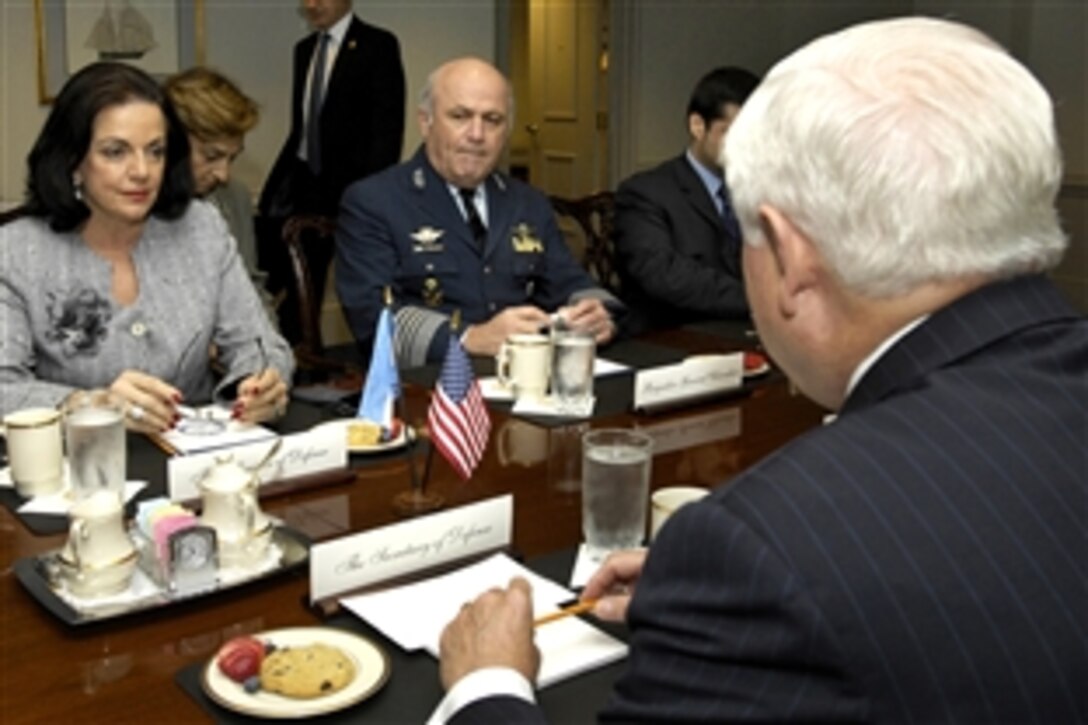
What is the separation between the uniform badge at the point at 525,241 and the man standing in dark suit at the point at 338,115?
1.79 meters

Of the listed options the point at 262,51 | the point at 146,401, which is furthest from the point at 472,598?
the point at 262,51

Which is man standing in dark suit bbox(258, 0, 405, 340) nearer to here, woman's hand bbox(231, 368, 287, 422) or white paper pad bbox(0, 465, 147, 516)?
woman's hand bbox(231, 368, 287, 422)

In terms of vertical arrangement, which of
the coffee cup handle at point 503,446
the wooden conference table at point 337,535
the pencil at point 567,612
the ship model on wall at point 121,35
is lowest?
the coffee cup handle at point 503,446

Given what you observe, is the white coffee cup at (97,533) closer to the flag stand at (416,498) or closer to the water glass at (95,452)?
the water glass at (95,452)

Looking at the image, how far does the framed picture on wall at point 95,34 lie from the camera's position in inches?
190

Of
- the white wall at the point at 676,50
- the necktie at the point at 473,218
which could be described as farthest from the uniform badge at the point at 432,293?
the white wall at the point at 676,50

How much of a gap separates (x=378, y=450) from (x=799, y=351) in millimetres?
1026

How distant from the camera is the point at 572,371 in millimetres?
2117

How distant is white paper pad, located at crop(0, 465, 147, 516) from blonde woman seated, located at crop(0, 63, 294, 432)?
47 centimetres

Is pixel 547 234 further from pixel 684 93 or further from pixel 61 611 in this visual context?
pixel 684 93

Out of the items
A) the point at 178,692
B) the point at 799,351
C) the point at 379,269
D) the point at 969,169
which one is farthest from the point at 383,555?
the point at 379,269

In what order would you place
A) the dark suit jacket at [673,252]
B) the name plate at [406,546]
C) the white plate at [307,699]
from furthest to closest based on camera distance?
the dark suit jacket at [673,252] → the name plate at [406,546] → the white plate at [307,699]

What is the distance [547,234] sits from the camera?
10.5ft

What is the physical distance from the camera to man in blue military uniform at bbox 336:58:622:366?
2.96 metres
